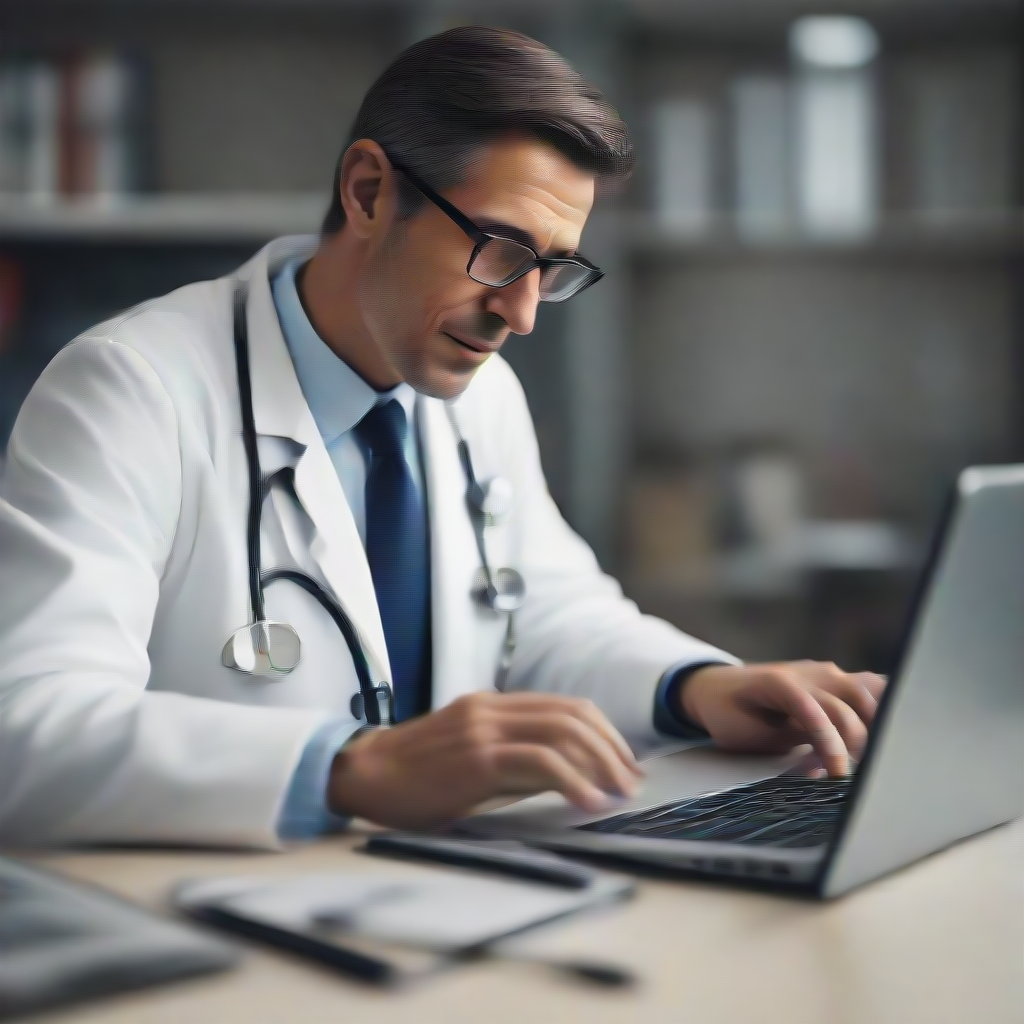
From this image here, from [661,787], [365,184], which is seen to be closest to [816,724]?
[661,787]

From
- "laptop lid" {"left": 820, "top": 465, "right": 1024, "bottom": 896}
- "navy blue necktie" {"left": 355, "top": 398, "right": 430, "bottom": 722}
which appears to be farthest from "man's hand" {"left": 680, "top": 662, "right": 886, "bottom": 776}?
"navy blue necktie" {"left": 355, "top": 398, "right": 430, "bottom": 722}

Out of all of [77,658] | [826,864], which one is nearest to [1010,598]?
[826,864]

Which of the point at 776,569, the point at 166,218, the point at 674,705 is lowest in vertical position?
the point at 776,569

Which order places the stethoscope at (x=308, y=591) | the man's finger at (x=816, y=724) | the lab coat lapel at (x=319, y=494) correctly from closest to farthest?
1. the man's finger at (x=816, y=724)
2. the stethoscope at (x=308, y=591)
3. the lab coat lapel at (x=319, y=494)

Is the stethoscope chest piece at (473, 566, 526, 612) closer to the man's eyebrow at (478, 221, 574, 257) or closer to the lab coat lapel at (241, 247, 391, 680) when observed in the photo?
the lab coat lapel at (241, 247, 391, 680)

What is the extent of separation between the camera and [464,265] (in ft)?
4.03

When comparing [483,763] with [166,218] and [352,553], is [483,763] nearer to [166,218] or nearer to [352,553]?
[352,553]

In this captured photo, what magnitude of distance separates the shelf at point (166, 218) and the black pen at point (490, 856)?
2.16 metres

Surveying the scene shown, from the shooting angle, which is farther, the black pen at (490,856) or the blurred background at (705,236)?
the blurred background at (705,236)

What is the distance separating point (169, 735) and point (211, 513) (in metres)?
0.38

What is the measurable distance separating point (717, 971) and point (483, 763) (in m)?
0.25

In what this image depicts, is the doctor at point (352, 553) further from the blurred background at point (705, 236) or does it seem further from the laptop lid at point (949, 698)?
the blurred background at point (705, 236)

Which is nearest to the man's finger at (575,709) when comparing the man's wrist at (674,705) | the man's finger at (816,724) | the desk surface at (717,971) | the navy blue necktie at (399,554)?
the desk surface at (717,971)

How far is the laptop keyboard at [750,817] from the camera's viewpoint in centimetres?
74
